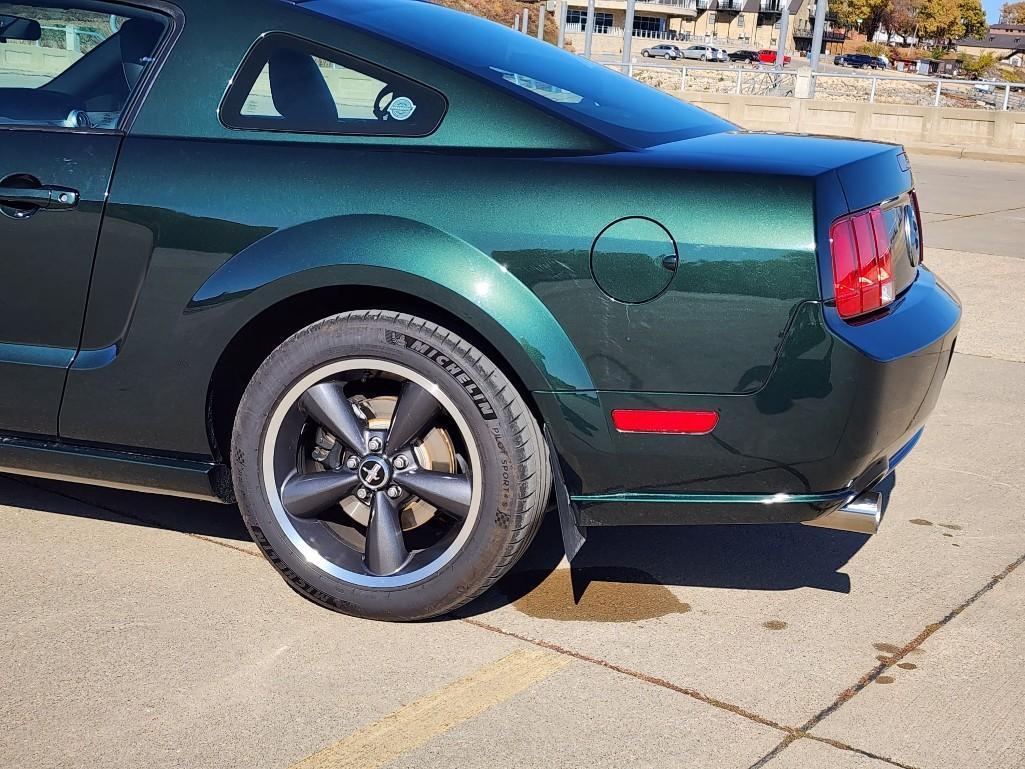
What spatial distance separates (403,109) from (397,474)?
0.94 metres

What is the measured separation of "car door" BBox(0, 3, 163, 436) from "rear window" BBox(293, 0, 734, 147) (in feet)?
2.11

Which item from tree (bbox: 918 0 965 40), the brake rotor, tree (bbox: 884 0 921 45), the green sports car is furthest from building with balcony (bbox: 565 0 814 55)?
the brake rotor

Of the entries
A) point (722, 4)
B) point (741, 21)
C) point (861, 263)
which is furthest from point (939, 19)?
point (861, 263)

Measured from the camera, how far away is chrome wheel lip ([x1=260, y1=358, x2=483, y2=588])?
3.11 m

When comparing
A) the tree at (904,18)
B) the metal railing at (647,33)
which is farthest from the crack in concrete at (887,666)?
the tree at (904,18)

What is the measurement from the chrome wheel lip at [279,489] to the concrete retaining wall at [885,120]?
20.0 m

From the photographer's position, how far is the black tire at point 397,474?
307cm

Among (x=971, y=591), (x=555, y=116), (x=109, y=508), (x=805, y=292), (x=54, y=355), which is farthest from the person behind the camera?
(x=109, y=508)

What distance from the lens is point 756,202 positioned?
115 inches

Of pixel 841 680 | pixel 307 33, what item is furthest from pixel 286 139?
pixel 841 680

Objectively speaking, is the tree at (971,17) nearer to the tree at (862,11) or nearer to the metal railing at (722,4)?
the tree at (862,11)

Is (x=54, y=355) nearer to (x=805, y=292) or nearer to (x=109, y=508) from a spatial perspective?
(x=109, y=508)

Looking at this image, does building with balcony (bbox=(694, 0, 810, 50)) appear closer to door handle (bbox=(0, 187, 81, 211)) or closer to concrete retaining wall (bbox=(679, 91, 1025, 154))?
concrete retaining wall (bbox=(679, 91, 1025, 154))

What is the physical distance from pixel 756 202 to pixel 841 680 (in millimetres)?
1186
